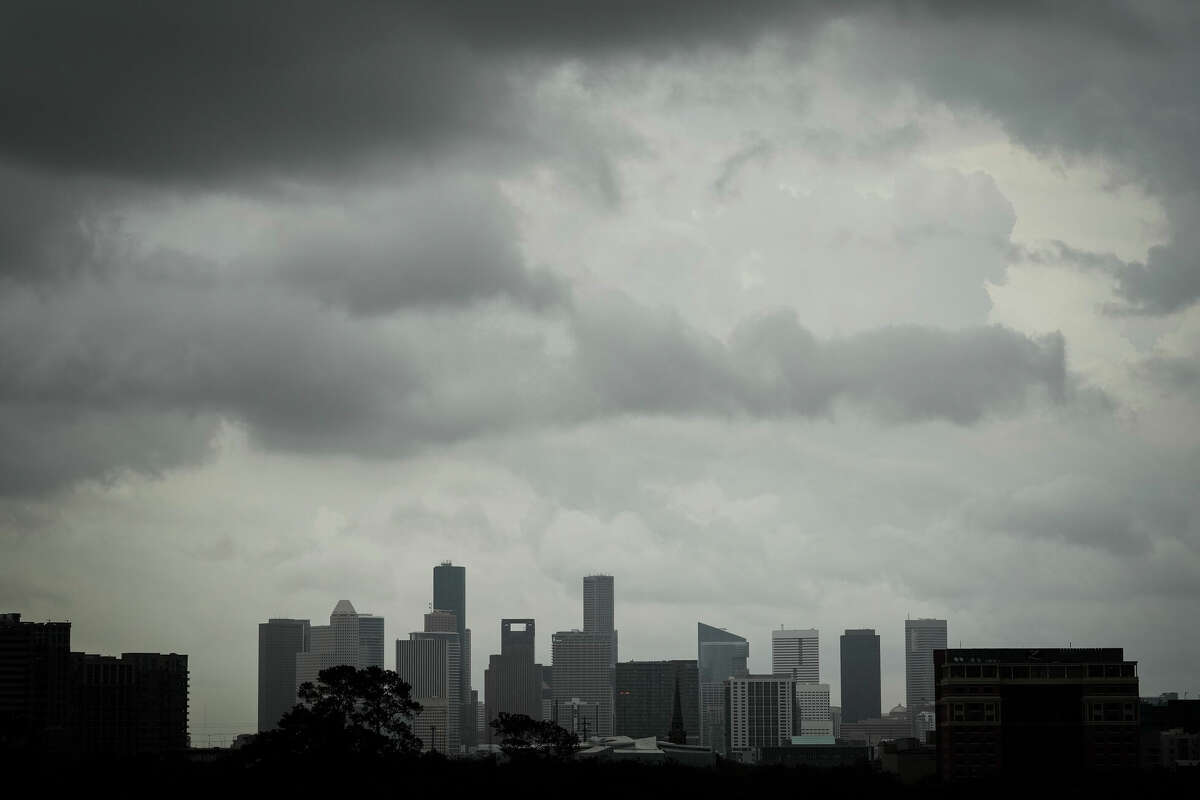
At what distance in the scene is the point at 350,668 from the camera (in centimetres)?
18300

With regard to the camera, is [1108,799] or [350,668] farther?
[1108,799]

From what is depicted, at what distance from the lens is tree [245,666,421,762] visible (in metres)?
177

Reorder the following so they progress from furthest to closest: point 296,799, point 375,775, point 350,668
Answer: point 350,668 < point 375,775 < point 296,799

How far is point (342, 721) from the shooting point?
179250 mm

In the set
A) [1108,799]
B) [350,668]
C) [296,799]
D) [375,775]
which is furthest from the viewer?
[1108,799]

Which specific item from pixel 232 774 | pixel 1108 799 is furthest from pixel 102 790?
pixel 1108 799

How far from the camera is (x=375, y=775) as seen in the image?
170 meters

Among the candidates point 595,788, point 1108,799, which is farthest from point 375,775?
point 1108,799

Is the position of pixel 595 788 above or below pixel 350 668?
below

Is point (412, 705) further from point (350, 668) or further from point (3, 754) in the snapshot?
point (3, 754)

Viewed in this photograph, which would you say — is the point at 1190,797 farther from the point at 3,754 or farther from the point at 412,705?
the point at 3,754

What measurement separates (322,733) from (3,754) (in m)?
46.0

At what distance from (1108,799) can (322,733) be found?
88889 millimetres

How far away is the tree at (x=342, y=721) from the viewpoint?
17662cm
